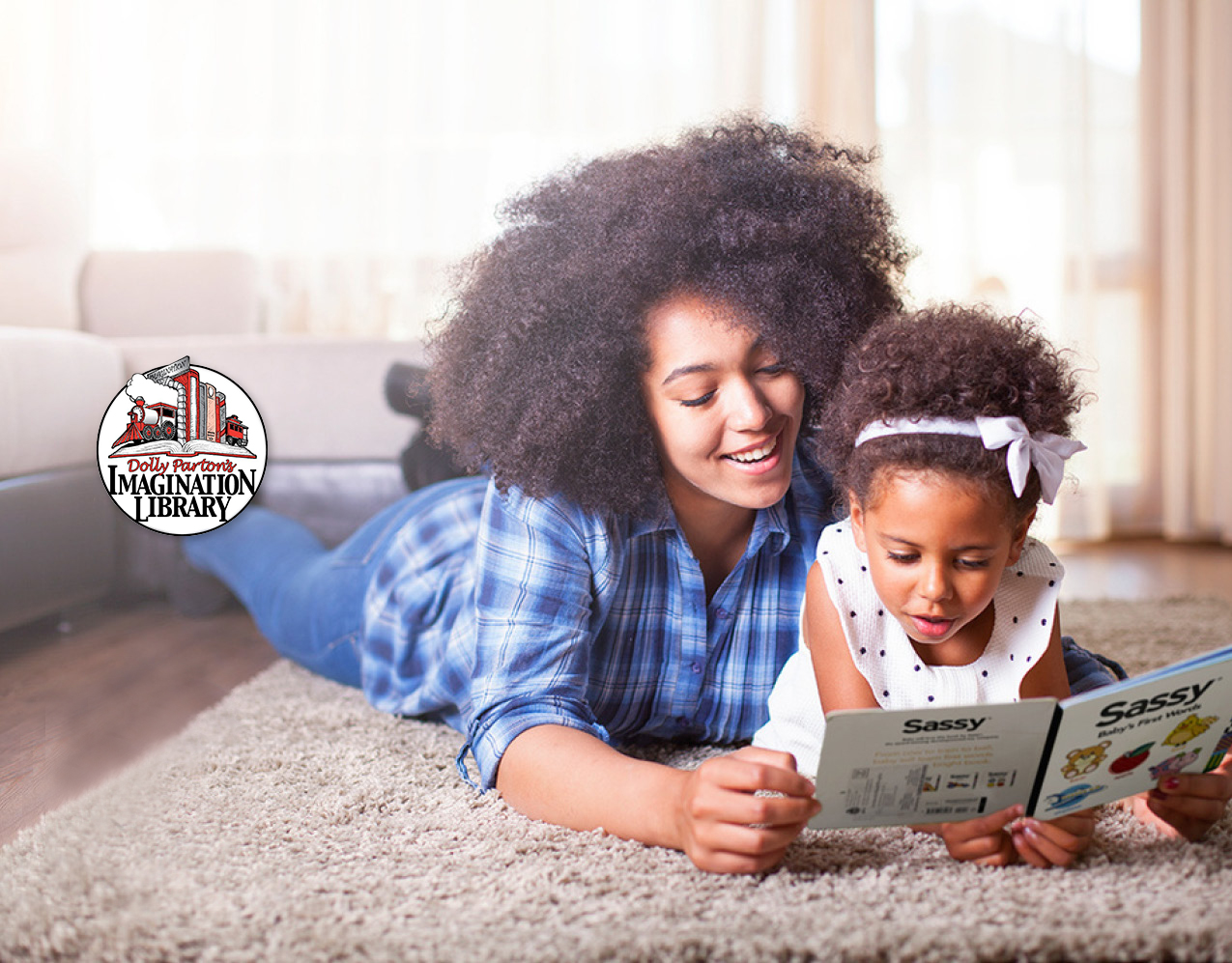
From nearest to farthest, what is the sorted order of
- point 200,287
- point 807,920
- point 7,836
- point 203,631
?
point 807,920 → point 7,836 → point 203,631 → point 200,287

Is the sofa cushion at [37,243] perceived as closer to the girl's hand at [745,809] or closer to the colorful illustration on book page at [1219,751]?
the girl's hand at [745,809]

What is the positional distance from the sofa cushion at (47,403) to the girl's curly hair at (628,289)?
1.45 ft

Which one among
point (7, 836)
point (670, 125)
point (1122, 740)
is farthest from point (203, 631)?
point (670, 125)

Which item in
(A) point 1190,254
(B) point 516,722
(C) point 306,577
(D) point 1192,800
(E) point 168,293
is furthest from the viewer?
(A) point 1190,254

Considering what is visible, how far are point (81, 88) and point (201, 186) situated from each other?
406 millimetres

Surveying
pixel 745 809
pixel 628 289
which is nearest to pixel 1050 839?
pixel 745 809

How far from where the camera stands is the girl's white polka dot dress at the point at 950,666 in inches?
37.8

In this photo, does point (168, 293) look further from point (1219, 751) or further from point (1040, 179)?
point (1040, 179)

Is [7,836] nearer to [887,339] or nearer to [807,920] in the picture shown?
[807,920]

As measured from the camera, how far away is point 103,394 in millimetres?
1279

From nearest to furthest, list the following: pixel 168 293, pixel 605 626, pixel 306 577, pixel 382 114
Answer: pixel 605 626, pixel 306 577, pixel 168 293, pixel 382 114

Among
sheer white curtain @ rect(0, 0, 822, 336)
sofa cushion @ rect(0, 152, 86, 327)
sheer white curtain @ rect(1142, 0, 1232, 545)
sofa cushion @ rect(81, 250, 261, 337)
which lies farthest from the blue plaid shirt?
sheer white curtain @ rect(1142, 0, 1232, 545)

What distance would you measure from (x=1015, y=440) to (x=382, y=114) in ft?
9.35

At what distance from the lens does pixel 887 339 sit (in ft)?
3.23
